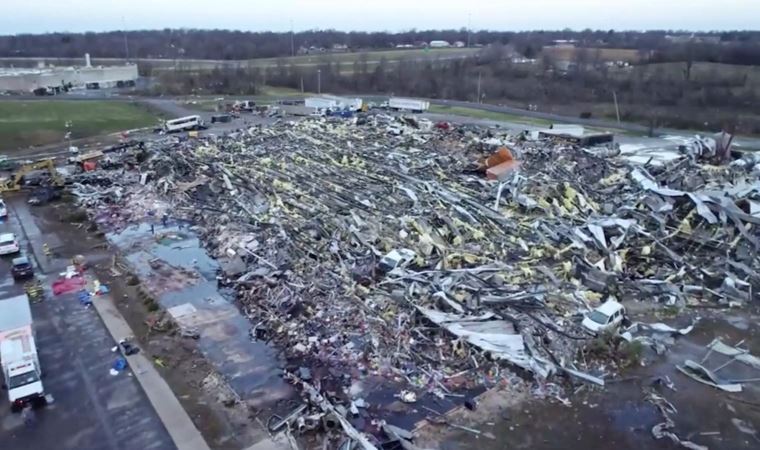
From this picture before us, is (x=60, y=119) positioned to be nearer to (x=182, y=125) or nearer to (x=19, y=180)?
(x=182, y=125)

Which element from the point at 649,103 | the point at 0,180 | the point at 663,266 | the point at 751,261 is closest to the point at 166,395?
the point at 663,266

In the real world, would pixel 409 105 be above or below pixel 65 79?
below

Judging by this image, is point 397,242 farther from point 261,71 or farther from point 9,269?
point 261,71

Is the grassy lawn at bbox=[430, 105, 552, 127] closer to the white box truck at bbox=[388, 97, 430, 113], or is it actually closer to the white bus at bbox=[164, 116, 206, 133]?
the white box truck at bbox=[388, 97, 430, 113]

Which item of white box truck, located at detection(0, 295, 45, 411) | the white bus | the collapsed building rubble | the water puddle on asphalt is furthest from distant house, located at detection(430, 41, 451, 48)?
white box truck, located at detection(0, 295, 45, 411)

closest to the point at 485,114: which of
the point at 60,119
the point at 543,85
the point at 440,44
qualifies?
the point at 543,85

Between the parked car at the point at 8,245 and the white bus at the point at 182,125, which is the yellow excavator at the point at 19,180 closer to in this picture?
the parked car at the point at 8,245
